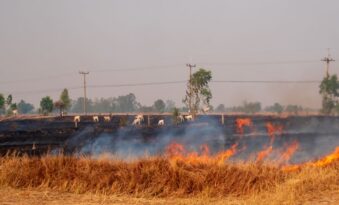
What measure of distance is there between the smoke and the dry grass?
7.92 m

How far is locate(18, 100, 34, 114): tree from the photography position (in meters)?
125

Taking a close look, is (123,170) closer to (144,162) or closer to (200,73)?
(144,162)

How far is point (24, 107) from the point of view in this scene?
12962 centimetres

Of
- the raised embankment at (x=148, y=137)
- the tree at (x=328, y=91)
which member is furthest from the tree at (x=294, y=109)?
the raised embankment at (x=148, y=137)

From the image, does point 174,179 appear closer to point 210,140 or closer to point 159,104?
point 210,140

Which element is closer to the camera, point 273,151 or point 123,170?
point 123,170

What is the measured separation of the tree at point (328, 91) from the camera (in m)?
47.2

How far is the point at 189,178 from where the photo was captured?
12.8 m

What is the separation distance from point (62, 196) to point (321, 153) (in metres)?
18.1

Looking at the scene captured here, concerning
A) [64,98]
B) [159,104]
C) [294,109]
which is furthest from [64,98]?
[159,104]

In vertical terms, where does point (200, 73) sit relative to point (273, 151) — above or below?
above

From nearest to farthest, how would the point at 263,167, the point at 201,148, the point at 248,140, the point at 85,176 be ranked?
the point at 85,176 < the point at 263,167 < the point at 201,148 < the point at 248,140

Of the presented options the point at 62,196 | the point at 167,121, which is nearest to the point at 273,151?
the point at 62,196

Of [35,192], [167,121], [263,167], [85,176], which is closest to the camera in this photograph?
[35,192]
